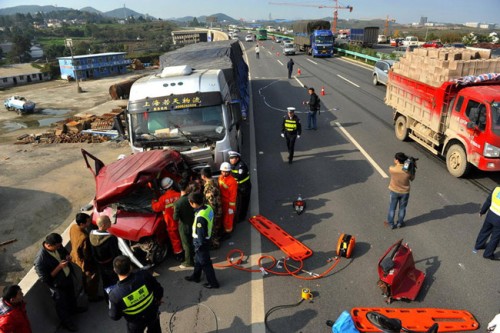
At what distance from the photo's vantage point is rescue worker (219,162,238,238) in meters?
7.14

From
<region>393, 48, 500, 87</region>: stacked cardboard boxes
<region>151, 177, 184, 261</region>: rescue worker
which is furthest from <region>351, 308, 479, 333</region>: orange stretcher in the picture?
<region>393, 48, 500, 87</region>: stacked cardboard boxes

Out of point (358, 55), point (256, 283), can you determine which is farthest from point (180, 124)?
point (358, 55)

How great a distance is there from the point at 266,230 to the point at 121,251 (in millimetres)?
3007

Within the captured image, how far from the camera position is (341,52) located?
45344 mm

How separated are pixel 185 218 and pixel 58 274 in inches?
81.2

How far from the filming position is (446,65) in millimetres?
10211

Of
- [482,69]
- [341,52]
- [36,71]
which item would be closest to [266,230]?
[482,69]

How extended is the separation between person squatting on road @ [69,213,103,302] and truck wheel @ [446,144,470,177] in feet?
30.4

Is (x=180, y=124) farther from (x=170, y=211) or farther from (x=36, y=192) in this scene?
(x=36, y=192)

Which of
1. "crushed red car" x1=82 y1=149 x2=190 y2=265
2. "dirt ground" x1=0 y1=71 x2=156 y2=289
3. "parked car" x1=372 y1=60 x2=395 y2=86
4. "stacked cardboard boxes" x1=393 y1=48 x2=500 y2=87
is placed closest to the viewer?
"crushed red car" x1=82 y1=149 x2=190 y2=265

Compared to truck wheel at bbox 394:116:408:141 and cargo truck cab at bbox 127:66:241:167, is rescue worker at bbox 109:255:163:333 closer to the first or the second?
cargo truck cab at bbox 127:66:241:167

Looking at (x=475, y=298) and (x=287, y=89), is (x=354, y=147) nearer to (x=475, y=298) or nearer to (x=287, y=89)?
(x=475, y=298)

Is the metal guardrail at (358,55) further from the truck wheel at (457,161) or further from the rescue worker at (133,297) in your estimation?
the rescue worker at (133,297)

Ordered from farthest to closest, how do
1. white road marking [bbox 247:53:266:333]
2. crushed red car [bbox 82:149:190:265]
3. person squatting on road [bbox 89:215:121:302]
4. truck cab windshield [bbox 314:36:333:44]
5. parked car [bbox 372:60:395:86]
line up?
truck cab windshield [bbox 314:36:333:44], parked car [bbox 372:60:395:86], crushed red car [bbox 82:149:190:265], person squatting on road [bbox 89:215:121:302], white road marking [bbox 247:53:266:333]
